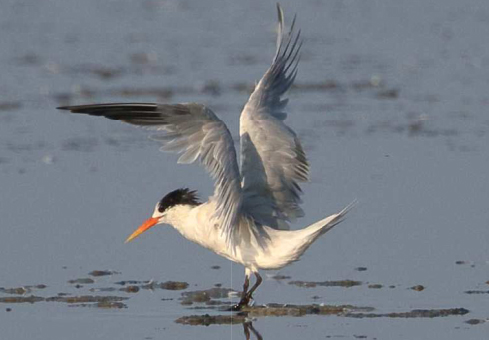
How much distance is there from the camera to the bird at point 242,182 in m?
8.33

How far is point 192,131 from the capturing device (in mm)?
8367

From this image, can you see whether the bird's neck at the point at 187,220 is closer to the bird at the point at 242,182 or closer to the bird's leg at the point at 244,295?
the bird at the point at 242,182

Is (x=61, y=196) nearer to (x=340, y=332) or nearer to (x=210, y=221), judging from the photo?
(x=210, y=221)

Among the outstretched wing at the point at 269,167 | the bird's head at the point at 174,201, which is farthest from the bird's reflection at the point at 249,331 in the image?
the bird's head at the point at 174,201

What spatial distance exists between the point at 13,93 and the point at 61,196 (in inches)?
200

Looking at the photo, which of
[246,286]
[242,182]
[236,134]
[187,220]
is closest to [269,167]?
[242,182]

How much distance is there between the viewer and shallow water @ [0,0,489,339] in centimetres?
866

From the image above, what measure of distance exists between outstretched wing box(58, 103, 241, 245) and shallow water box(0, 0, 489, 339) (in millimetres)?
1033

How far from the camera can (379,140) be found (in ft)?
45.1

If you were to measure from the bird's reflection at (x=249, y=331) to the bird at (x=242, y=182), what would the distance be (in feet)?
1.22

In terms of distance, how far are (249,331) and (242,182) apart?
125 centimetres

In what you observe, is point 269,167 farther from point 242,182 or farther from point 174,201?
point 174,201

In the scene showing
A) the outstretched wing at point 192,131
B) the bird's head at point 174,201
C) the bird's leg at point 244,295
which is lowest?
the bird's leg at point 244,295

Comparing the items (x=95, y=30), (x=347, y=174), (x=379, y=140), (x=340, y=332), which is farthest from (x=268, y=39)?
(x=340, y=332)
